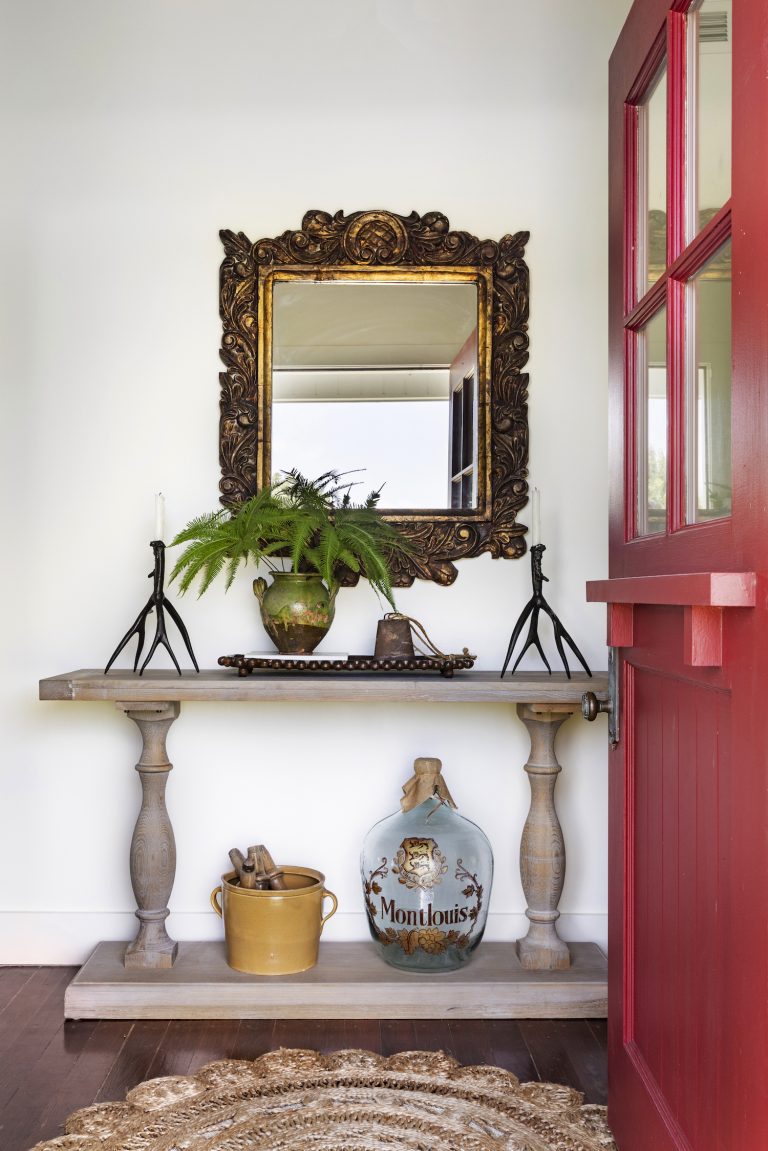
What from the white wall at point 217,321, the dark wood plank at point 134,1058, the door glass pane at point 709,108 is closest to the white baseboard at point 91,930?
the white wall at point 217,321

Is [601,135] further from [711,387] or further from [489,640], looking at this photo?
[711,387]

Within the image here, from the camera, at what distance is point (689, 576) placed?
111cm

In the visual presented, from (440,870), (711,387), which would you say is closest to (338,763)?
(440,870)

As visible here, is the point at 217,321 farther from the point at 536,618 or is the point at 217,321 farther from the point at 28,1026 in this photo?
the point at 28,1026

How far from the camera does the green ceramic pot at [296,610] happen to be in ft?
7.86

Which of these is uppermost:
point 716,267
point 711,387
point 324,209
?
point 324,209

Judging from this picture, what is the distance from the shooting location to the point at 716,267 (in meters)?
1.24

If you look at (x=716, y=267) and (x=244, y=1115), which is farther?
(x=244, y=1115)

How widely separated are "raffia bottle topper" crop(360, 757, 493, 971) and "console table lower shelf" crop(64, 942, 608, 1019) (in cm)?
7

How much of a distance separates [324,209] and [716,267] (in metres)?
1.60

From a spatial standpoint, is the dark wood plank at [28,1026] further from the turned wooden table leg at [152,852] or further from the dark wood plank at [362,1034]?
the dark wood plank at [362,1034]

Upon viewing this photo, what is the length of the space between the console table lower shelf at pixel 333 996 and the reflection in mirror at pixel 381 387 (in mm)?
1157

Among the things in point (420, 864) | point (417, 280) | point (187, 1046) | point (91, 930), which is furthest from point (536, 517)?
point (91, 930)

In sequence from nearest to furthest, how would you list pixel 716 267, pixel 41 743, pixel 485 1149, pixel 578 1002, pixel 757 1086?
1. pixel 757 1086
2. pixel 716 267
3. pixel 485 1149
4. pixel 578 1002
5. pixel 41 743
